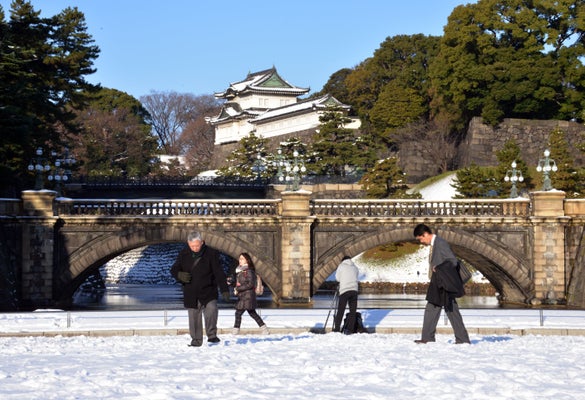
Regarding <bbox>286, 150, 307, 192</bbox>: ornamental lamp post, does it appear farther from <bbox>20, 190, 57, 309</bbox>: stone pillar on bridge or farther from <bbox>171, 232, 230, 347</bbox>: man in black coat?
<bbox>171, 232, 230, 347</bbox>: man in black coat

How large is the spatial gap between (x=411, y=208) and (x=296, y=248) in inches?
225

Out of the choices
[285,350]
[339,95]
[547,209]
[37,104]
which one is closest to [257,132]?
[339,95]

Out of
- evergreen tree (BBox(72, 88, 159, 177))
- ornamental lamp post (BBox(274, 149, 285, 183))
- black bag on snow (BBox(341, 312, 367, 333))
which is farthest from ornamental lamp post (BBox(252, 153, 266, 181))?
black bag on snow (BBox(341, 312, 367, 333))

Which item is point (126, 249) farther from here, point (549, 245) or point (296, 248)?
point (549, 245)

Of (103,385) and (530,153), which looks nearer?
(103,385)

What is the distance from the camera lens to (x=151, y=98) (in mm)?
139375

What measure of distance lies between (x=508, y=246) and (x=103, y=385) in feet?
106

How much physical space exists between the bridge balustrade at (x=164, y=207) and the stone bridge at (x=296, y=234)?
5cm

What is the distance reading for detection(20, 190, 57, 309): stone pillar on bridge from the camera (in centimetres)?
4066

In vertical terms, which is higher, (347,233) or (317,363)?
(347,233)

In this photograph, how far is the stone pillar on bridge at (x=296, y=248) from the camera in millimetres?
42156

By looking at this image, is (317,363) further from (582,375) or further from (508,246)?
(508,246)

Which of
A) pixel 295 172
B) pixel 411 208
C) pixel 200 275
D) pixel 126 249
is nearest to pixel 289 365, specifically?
pixel 200 275

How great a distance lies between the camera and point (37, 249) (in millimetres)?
40875
